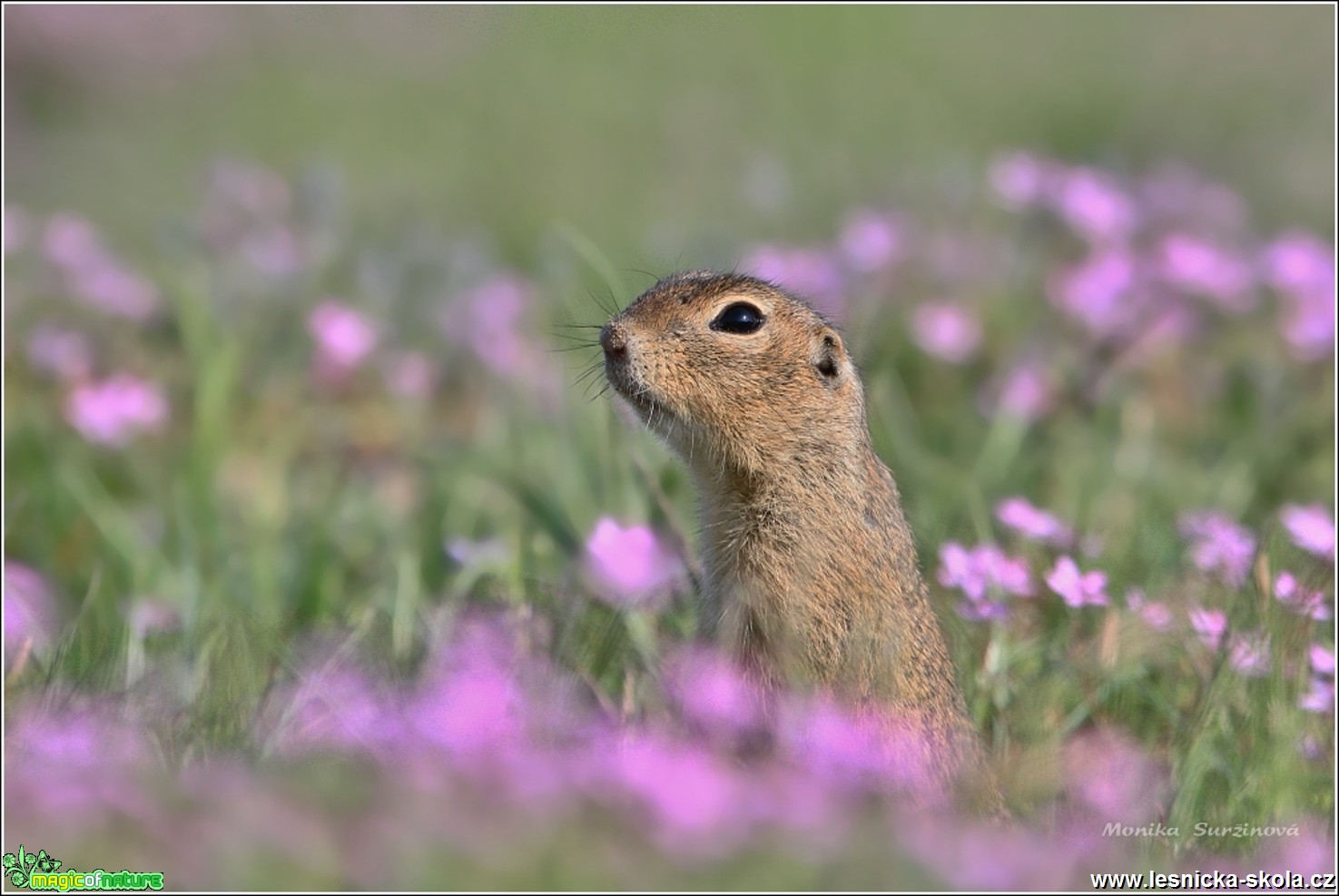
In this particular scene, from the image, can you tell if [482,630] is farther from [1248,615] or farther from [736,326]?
[1248,615]

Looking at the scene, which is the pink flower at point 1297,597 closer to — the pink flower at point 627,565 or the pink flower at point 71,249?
the pink flower at point 627,565

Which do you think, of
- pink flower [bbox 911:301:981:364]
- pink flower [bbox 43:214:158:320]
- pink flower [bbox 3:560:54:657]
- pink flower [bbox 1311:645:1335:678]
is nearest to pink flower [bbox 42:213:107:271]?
pink flower [bbox 43:214:158:320]

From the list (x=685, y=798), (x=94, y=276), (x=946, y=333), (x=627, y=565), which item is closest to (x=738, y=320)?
(x=627, y=565)

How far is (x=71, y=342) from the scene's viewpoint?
5.95 metres

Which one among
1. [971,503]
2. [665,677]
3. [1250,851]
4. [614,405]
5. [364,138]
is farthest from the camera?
[364,138]

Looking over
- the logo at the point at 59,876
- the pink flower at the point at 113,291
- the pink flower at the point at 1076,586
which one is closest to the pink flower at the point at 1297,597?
the pink flower at the point at 1076,586

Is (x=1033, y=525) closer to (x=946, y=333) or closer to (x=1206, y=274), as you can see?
(x=946, y=333)

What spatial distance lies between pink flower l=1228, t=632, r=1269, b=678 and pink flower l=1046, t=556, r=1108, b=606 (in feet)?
1.04

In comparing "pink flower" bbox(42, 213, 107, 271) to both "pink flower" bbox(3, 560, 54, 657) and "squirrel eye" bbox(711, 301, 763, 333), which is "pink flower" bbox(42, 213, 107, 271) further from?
"squirrel eye" bbox(711, 301, 763, 333)

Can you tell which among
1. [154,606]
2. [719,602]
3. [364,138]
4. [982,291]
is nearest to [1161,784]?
[719,602]

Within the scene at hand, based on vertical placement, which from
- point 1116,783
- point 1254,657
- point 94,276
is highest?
point 94,276

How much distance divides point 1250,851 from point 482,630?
1.56 m

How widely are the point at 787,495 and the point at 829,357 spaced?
15.9 inches

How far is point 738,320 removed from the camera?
150 inches
